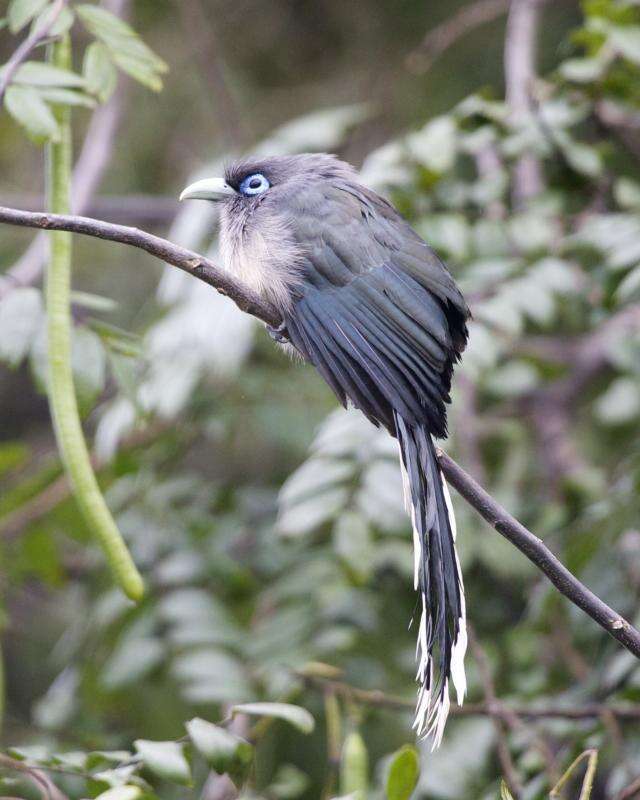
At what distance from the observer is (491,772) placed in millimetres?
3164

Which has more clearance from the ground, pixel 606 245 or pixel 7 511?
pixel 606 245

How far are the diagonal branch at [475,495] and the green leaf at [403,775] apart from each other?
403 millimetres

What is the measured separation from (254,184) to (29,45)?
1.10m

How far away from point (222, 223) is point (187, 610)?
1.16 metres

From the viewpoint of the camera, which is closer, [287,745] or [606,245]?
[606,245]

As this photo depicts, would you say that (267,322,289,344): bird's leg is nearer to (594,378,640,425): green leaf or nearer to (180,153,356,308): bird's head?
(180,153,356,308): bird's head

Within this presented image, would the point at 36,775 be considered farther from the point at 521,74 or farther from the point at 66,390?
the point at 521,74

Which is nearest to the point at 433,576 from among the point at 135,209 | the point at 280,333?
the point at 280,333

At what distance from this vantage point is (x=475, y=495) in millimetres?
1875

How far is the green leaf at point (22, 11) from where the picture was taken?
219cm

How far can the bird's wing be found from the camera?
7.96ft

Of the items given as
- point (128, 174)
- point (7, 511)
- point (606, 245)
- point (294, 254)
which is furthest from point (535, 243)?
point (128, 174)

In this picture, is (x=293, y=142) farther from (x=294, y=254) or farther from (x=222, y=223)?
(x=294, y=254)

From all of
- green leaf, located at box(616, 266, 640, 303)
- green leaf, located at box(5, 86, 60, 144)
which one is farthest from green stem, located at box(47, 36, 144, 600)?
green leaf, located at box(616, 266, 640, 303)
